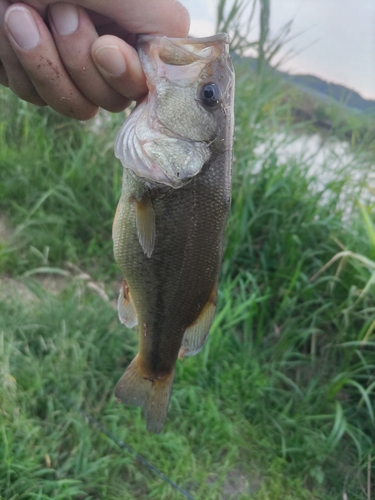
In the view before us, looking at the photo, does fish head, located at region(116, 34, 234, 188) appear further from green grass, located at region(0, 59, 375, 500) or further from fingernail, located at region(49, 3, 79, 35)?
green grass, located at region(0, 59, 375, 500)

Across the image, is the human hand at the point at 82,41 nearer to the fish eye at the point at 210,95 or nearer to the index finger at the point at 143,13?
the index finger at the point at 143,13

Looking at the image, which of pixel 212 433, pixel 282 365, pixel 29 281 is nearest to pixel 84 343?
pixel 29 281

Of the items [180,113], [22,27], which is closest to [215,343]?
[180,113]

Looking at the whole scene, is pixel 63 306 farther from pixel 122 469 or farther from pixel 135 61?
pixel 135 61

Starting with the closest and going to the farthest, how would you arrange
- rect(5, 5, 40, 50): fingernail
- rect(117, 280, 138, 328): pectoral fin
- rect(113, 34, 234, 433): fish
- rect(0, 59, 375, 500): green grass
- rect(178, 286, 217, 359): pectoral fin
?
rect(5, 5, 40, 50): fingernail
rect(113, 34, 234, 433): fish
rect(178, 286, 217, 359): pectoral fin
rect(117, 280, 138, 328): pectoral fin
rect(0, 59, 375, 500): green grass

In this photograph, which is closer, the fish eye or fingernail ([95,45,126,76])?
fingernail ([95,45,126,76])

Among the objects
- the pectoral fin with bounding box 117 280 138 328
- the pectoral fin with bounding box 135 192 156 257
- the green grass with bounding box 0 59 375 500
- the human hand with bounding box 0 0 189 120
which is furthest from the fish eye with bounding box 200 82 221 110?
Answer: the green grass with bounding box 0 59 375 500

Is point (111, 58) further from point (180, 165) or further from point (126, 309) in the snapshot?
point (126, 309)

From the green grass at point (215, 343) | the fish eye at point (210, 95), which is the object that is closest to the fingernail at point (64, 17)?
the fish eye at point (210, 95)
